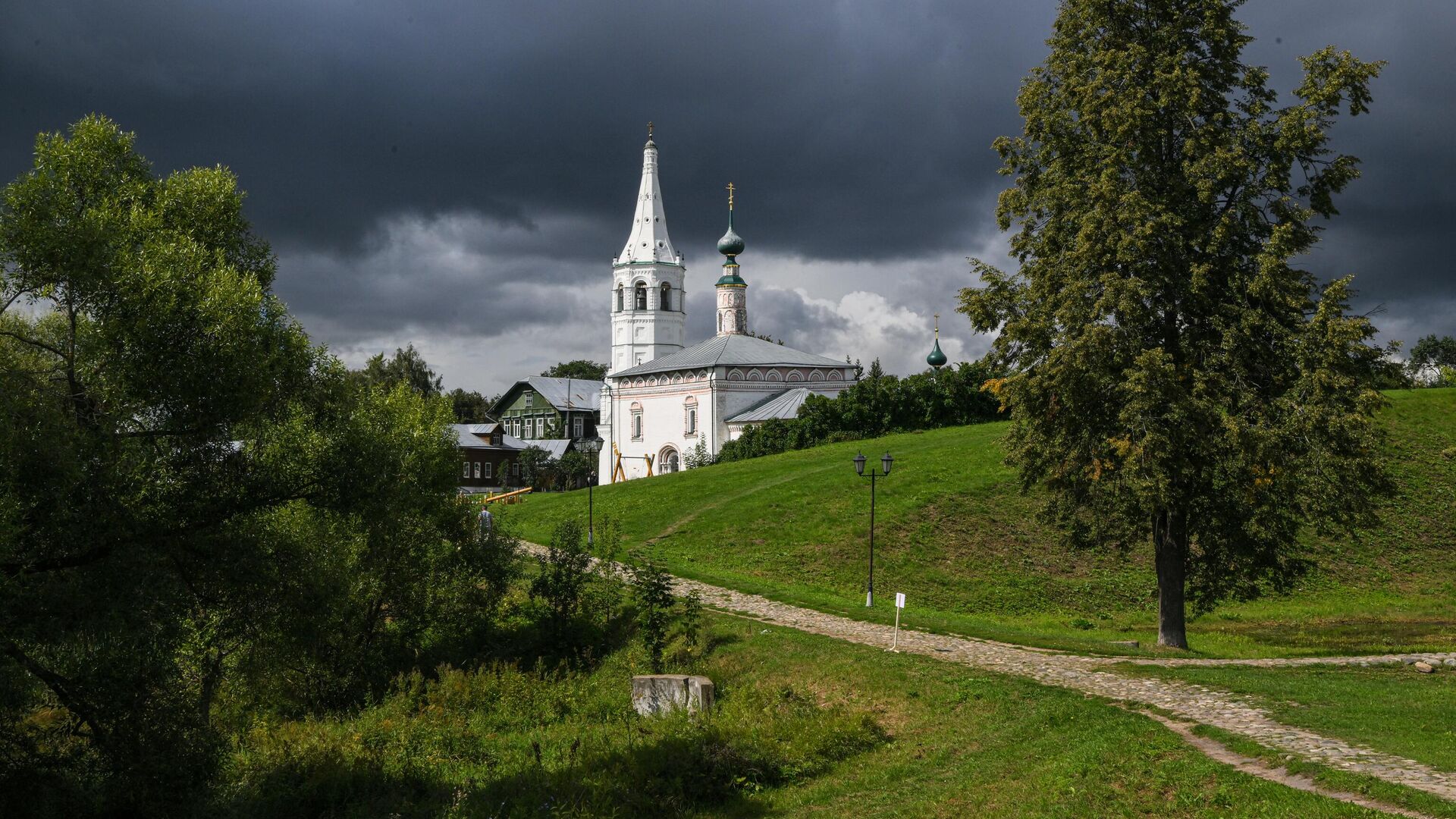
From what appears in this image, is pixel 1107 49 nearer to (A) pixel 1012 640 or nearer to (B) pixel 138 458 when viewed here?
(A) pixel 1012 640

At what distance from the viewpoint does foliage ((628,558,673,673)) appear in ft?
65.7

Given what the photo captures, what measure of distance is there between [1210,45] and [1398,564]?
59.0 ft

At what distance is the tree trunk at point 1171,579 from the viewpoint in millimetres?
19766

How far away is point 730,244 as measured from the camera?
7731 centimetres

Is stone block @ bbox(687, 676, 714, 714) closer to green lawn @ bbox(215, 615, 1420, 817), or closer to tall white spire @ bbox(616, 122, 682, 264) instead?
green lawn @ bbox(215, 615, 1420, 817)

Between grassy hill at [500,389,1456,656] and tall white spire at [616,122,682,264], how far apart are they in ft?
137

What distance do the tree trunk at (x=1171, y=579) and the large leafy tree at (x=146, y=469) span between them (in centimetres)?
1341

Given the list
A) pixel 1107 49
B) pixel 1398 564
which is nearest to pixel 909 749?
pixel 1107 49

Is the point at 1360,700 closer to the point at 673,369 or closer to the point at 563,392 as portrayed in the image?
the point at 673,369

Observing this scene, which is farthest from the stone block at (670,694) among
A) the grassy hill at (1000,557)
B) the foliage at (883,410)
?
the foliage at (883,410)

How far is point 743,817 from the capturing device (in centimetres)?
1306

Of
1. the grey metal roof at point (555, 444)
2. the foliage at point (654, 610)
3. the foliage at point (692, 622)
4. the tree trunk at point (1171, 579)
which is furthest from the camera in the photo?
the grey metal roof at point (555, 444)

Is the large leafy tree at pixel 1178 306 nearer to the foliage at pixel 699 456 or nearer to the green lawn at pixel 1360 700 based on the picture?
the green lawn at pixel 1360 700

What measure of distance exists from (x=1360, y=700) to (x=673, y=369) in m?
56.7
